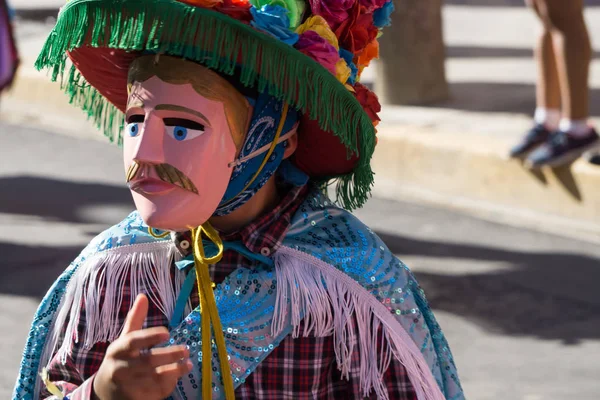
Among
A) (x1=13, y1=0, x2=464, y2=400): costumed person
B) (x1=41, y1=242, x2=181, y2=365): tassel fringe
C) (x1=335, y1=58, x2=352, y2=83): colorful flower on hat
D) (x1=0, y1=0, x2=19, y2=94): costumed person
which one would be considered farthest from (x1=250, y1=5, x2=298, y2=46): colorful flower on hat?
(x1=0, y1=0, x2=19, y2=94): costumed person

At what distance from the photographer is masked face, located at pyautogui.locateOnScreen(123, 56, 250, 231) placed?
226 cm

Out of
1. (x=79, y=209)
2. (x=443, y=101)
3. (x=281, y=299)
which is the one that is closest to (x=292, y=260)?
(x=281, y=299)

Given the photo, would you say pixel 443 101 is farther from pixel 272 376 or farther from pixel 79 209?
pixel 272 376

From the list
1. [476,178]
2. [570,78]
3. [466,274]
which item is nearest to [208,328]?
[466,274]

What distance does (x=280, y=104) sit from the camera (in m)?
2.40

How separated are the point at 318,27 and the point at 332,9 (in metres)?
0.06

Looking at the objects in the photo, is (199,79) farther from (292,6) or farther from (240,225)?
(240,225)

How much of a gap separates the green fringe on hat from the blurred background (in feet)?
7.55

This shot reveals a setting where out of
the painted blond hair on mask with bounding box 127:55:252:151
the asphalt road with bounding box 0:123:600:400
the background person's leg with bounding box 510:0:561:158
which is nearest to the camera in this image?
the painted blond hair on mask with bounding box 127:55:252:151

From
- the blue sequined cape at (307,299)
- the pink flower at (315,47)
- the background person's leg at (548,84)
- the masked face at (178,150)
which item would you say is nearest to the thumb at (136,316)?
the masked face at (178,150)

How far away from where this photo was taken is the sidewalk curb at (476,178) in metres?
6.12

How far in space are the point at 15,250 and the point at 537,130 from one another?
9.19 ft

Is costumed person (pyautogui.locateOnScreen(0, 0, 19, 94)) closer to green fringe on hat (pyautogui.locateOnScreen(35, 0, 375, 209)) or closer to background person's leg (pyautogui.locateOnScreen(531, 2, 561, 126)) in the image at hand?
background person's leg (pyautogui.locateOnScreen(531, 2, 561, 126))

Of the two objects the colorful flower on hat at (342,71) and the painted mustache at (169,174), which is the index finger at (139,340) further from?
the colorful flower on hat at (342,71)
